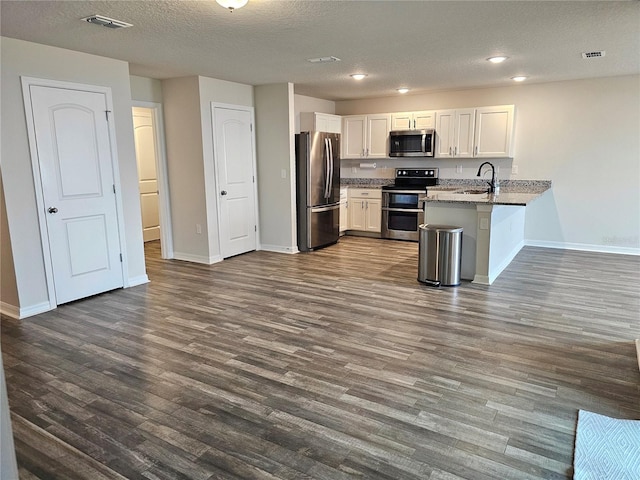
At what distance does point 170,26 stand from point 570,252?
5933 millimetres

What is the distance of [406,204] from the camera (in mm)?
7332

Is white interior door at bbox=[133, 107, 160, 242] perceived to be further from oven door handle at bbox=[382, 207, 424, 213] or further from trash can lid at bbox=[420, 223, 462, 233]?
trash can lid at bbox=[420, 223, 462, 233]

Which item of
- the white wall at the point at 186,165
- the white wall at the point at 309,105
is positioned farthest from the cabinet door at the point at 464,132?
the white wall at the point at 186,165

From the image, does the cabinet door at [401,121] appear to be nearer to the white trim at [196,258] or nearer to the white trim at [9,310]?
the white trim at [196,258]

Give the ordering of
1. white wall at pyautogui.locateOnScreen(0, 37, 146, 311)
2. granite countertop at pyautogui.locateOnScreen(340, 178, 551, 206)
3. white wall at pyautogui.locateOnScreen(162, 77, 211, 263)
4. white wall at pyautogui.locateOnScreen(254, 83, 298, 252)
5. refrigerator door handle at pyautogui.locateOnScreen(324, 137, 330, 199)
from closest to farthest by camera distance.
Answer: white wall at pyautogui.locateOnScreen(0, 37, 146, 311), granite countertop at pyautogui.locateOnScreen(340, 178, 551, 206), white wall at pyautogui.locateOnScreen(162, 77, 211, 263), white wall at pyautogui.locateOnScreen(254, 83, 298, 252), refrigerator door handle at pyautogui.locateOnScreen(324, 137, 330, 199)

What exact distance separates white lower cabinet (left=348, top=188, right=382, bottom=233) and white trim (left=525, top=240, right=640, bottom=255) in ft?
8.02

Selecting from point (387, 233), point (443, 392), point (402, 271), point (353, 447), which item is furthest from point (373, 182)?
point (353, 447)

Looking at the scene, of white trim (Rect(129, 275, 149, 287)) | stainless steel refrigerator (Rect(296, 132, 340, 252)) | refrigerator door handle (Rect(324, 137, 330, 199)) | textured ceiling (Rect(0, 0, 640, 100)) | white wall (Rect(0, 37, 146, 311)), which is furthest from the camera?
refrigerator door handle (Rect(324, 137, 330, 199))

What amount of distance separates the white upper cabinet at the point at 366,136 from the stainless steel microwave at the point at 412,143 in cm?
18

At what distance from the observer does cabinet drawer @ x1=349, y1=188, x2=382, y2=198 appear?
24.7 ft

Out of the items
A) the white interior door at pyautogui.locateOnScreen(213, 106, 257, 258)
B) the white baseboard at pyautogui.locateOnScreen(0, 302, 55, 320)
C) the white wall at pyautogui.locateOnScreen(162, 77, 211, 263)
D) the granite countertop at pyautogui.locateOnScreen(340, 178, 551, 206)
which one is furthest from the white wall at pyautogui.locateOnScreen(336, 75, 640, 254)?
the white baseboard at pyautogui.locateOnScreen(0, 302, 55, 320)

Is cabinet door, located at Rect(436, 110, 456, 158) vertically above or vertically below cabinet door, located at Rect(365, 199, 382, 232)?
above

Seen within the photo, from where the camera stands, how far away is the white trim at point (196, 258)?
598 centimetres

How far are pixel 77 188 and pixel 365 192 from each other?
4.65m
